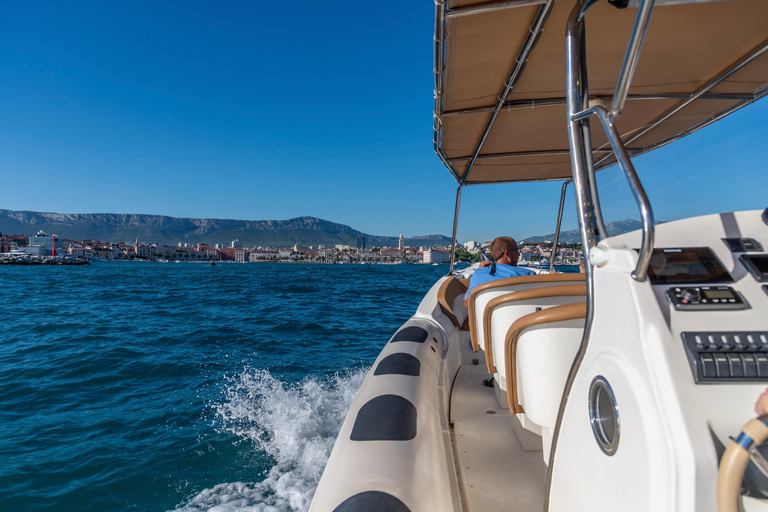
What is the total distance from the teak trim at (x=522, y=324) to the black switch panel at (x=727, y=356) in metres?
0.43

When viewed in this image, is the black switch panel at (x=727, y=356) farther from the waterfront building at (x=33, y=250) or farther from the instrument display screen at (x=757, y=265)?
the waterfront building at (x=33, y=250)

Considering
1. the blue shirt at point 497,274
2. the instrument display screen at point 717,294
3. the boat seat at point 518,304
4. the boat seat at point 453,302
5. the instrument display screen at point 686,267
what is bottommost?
the boat seat at point 453,302

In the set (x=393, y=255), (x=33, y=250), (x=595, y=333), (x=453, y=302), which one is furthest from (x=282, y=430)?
(x=33, y=250)

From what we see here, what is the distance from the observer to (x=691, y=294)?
72 cm

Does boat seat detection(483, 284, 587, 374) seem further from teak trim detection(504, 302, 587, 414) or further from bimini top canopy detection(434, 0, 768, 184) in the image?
bimini top canopy detection(434, 0, 768, 184)

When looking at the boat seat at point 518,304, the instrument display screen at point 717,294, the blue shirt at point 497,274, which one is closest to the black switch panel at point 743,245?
the instrument display screen at point 717,294

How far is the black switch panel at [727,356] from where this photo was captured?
2.15 ft

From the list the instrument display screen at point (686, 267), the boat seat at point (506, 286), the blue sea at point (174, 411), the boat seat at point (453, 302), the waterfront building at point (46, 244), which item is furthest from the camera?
the waterfront building at point (46, 244)

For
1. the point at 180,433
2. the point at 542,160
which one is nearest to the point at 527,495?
the point at 542,160

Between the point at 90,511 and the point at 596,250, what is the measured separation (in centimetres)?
390

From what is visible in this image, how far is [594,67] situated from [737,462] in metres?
2.06

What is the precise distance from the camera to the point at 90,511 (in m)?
2.93

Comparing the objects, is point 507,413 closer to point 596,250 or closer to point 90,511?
point 596,250

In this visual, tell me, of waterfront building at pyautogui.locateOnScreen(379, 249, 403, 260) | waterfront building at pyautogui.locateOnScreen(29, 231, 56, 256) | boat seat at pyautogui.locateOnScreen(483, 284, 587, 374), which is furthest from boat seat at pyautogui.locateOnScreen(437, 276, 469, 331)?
waterfront building at pyautogui.locateOnScreen(29, 231, 56, 256)
